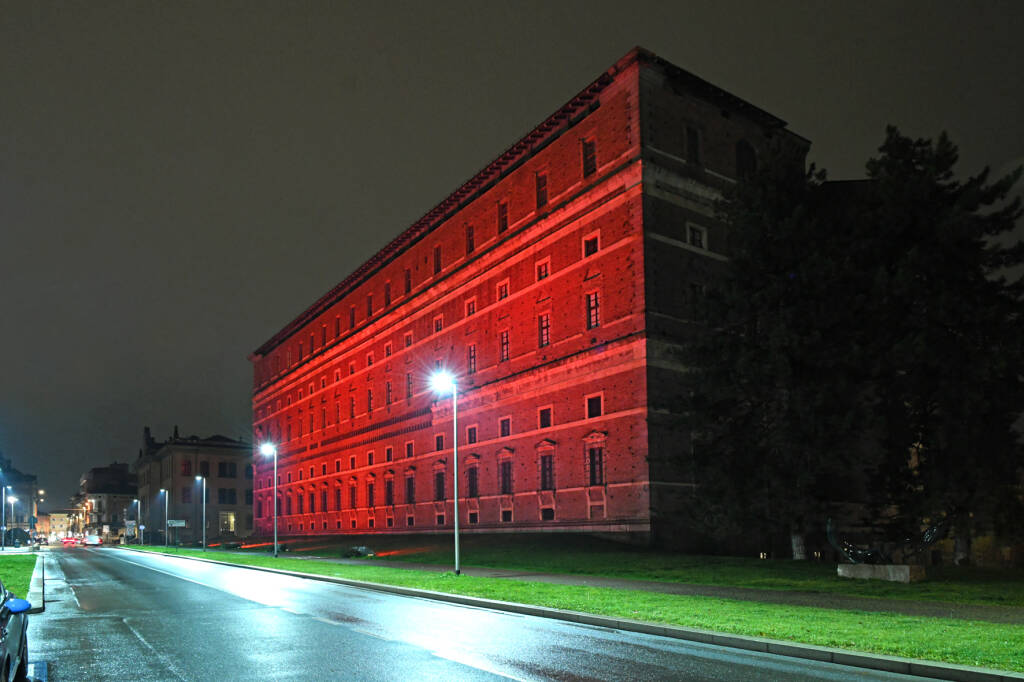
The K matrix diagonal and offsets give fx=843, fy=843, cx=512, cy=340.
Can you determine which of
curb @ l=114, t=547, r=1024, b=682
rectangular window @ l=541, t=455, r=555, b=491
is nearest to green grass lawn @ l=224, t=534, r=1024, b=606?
rectangular window @ l=541, t=455, r=555, b=491

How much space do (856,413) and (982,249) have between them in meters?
7.86

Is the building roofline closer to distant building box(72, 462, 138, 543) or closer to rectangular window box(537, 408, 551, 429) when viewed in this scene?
rectangular window box(537, 408, 551, 429)

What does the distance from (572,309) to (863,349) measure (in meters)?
17.0

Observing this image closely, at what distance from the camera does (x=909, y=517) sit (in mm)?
28828

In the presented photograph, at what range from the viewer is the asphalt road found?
10289 mm

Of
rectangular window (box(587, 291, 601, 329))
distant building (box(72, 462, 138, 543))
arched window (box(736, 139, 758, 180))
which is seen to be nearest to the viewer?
rectangular window (box(587, 291, 601, 329))

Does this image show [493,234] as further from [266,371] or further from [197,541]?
[197,541]

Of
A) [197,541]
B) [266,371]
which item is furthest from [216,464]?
[266,371]

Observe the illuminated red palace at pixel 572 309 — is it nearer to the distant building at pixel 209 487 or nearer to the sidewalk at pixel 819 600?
the sidewalk at pixel 819 600

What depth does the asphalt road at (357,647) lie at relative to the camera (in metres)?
10.3

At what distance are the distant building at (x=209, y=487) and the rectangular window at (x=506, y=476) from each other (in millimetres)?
78292

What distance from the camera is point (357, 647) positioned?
12391 millimetres

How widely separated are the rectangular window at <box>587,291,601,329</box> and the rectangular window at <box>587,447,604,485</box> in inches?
232

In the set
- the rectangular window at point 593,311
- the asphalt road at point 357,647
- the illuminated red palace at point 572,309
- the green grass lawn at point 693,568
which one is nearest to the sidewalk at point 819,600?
the green grass lawn at point 693,568
